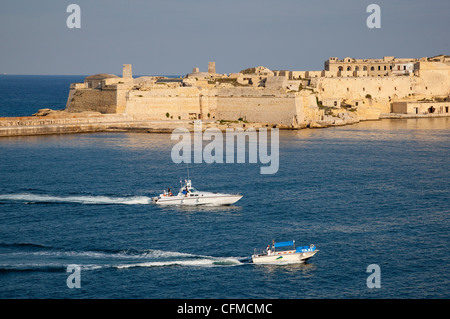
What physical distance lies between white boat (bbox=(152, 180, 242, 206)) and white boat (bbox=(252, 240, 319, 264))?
6.14m

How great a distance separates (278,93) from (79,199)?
28490mm

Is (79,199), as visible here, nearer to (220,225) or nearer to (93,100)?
(220,225)

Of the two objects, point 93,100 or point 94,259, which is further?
point 93,100

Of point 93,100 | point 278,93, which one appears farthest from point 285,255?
point 93,100

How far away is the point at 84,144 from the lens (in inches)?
1626

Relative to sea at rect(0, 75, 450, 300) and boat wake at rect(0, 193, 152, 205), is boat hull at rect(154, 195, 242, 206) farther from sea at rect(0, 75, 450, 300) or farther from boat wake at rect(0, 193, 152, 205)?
boat wake at rect(0, 193, 152, 205)

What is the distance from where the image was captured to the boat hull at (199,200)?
2552 centimetres

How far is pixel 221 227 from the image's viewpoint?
2253cm

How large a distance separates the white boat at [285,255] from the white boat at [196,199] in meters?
6.14

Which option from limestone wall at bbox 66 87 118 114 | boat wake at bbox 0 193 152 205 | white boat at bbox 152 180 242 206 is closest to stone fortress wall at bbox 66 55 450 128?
limestone wall at bbox 66 87 118 114

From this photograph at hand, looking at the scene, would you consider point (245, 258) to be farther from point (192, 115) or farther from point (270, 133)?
point (192, 115)

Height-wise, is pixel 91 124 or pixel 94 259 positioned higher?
pixel 91 124

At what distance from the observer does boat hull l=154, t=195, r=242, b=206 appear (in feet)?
83.7
